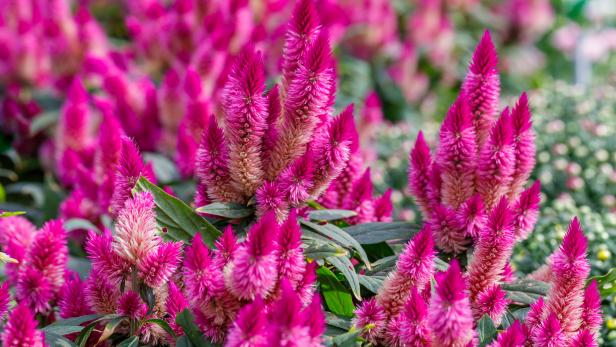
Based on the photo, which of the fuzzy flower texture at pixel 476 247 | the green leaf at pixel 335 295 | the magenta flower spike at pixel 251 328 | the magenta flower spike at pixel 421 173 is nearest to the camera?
the magenta flower spike at pixel 251 328

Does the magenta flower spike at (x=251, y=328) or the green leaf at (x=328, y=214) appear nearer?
the magenta flower spike at (x=251, y=328)

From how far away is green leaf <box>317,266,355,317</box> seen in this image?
161 centimetres

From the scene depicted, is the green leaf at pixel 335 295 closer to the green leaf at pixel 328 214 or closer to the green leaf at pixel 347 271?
the green leaf at pixel 347 271

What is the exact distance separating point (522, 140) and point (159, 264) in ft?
2.86

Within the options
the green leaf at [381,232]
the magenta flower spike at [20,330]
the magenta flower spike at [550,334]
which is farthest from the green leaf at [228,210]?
the magenta flower spike at [550,334]

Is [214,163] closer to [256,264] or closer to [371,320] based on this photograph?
[256,264]

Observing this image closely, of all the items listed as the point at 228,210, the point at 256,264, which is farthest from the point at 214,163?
the point at 256,264

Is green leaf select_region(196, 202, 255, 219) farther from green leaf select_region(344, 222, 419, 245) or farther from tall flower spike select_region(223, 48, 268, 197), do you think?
green leaf select_region(344, 222, 419, 245)

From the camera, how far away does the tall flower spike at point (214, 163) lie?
160 centimetres

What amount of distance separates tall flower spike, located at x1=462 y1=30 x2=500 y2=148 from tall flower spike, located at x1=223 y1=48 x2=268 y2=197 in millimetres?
531

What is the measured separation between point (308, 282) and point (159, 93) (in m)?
1.76

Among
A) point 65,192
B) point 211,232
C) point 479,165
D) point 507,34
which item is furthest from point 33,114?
point 507,34

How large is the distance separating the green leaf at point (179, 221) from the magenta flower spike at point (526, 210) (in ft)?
2.25

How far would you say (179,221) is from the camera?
5.36ft
